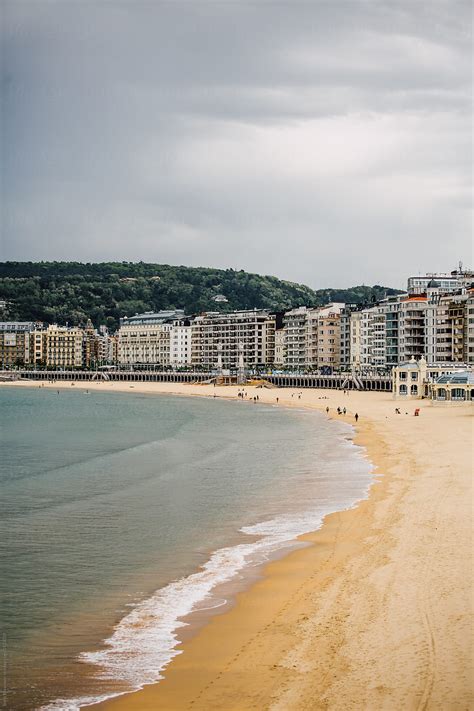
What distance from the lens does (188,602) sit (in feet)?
62.7

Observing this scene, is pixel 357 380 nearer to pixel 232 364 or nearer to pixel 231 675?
pixel 232 364

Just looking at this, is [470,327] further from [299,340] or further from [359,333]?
[299,340]

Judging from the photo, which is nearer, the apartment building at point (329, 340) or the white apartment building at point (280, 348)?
the apartment building at point (329, 340)

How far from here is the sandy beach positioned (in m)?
13.1

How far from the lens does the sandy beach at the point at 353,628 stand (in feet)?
43.1

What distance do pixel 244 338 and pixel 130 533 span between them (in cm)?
16083

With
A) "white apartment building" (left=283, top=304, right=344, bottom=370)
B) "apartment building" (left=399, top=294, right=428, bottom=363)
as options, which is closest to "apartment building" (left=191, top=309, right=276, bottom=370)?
"white apartment building" (left=283, top=304, right=344, bottom=370)

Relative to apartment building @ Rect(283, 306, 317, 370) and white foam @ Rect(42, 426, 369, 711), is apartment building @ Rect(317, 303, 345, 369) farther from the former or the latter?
white foam @ Rect(42, 426, 369, 711)

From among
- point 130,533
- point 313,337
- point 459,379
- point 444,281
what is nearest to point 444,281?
point 444,281

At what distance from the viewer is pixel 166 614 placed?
18.3 meters

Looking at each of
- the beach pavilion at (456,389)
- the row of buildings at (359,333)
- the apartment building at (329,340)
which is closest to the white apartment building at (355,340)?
the row of buildings at (359,333)

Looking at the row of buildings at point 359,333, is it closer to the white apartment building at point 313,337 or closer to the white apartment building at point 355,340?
the white apartment building at point 313,337

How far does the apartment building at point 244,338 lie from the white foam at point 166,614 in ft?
509

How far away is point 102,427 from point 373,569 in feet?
179
